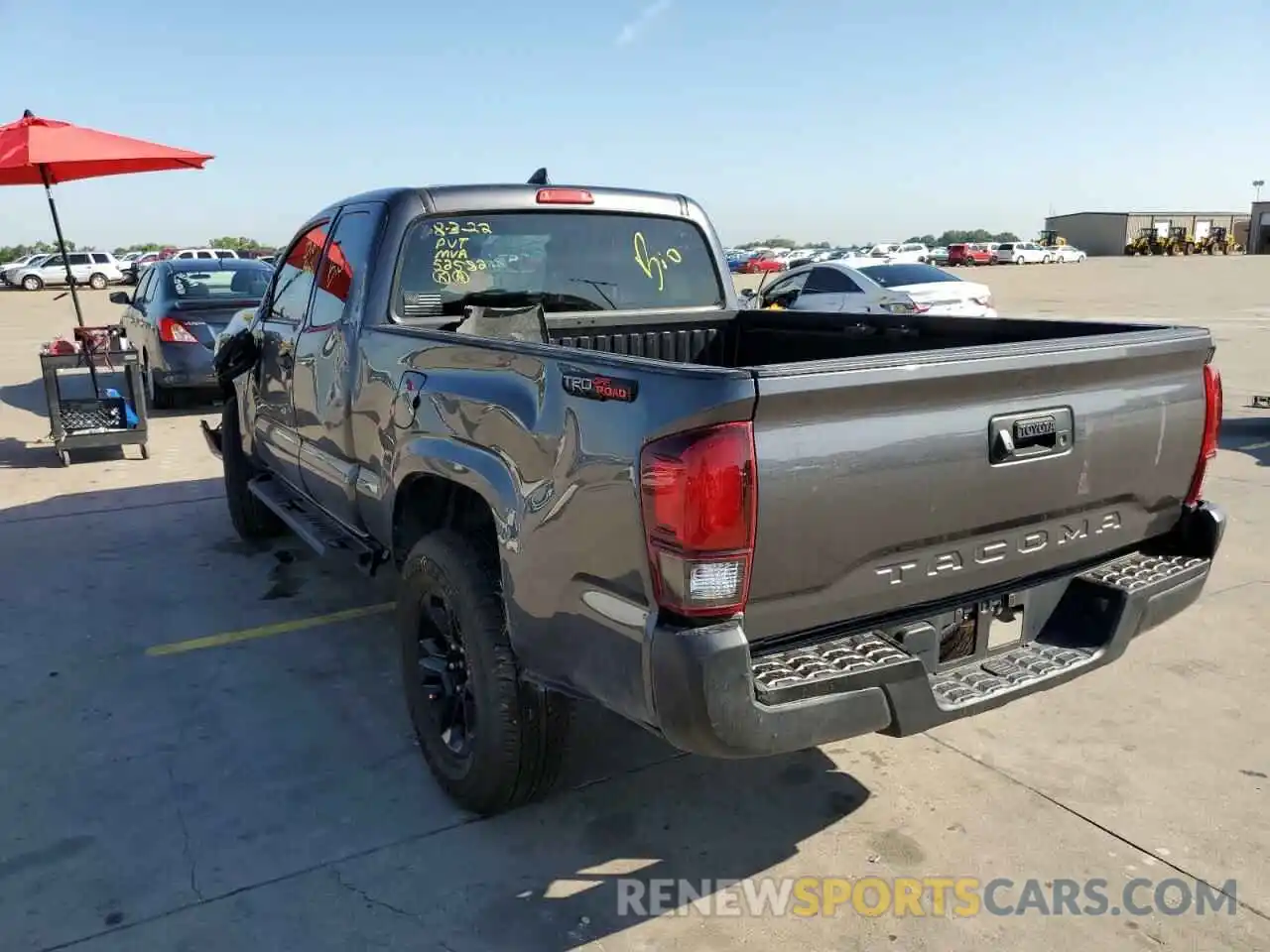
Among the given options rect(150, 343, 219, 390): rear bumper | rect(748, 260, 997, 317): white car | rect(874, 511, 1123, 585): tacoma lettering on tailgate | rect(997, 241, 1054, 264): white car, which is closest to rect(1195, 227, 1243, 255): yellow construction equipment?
rect(997, 241, 1054, 264): white car

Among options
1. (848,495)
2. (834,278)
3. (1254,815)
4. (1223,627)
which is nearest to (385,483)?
(848,495)

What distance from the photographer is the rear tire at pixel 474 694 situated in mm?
2969

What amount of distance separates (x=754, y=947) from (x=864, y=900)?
1.28 ft

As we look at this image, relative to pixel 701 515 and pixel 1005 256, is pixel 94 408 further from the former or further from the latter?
pixel 1005 256

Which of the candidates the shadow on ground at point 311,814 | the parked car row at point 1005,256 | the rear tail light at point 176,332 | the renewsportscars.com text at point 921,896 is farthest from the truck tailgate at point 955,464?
the parked car row at point 1005,256

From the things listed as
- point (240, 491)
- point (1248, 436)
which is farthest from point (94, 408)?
point (1248, 436)

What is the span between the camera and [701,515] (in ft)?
7.29

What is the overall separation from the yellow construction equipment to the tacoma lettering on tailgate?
3097 inches

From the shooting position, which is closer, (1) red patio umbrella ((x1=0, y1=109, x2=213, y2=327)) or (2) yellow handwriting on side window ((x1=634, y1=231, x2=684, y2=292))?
(2) yellow handwriting on side window ((x1=634, y1=231, x2=684, y2=292))

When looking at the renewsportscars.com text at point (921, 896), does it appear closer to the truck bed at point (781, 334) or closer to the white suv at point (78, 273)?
the truck bed at point (781, 334)

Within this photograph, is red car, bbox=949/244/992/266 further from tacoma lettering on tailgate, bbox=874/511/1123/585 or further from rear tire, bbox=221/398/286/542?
tacoma lettering on tailgate, bbox=874/511/1123/585

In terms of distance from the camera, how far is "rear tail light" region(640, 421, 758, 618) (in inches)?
87.4

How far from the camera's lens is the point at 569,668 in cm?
264

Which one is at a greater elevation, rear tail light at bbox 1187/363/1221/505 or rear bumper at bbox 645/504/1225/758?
rear tail light at bbox 1187/363/1221/505
